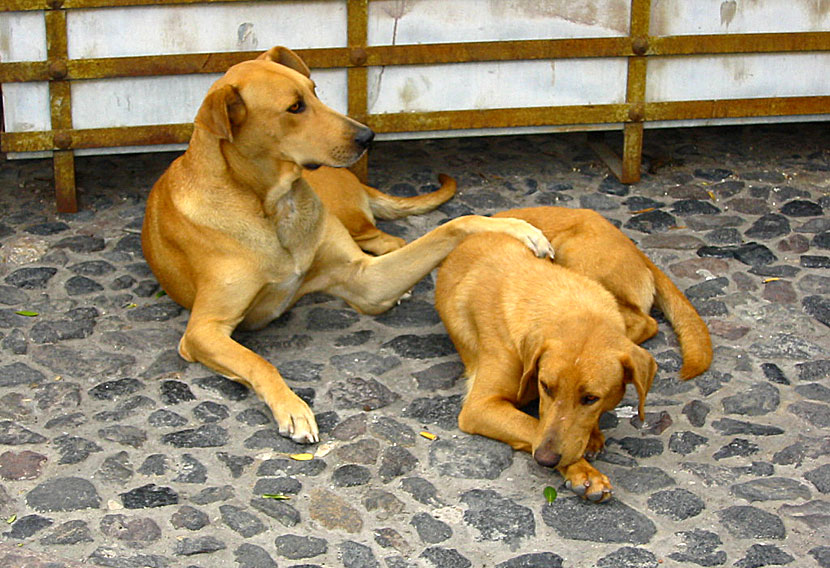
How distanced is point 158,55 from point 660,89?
10.0ft

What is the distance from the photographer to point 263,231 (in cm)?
580

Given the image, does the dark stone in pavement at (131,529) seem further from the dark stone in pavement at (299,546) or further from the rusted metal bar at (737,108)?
the rusted metal bar at (737,108)

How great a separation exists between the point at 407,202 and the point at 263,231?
1.53 m

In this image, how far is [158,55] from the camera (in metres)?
6.93

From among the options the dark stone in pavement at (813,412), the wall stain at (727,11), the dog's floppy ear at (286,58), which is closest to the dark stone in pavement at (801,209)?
the wall stain at (727,11)

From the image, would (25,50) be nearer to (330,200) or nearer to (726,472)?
(330,200)

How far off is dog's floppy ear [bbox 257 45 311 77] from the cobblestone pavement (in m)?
→ 1.25

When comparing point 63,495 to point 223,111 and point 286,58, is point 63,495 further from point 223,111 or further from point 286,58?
point 286,58

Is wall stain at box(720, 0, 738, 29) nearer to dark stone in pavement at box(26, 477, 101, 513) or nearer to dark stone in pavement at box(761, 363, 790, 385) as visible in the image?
dark stone in pavement at box(761, 363, 790, 385)

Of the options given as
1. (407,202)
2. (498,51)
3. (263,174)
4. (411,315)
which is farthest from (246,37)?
(411,315)

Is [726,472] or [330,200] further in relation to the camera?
[330,200]

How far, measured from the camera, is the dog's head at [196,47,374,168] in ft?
17.5

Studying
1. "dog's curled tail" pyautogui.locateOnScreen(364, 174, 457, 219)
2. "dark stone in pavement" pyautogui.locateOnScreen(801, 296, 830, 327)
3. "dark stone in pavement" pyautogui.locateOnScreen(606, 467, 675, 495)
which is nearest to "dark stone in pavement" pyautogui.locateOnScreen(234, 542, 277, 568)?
"dark stone in pavement" pyautogui.locateOnScreen(606, 467, 675, 495)

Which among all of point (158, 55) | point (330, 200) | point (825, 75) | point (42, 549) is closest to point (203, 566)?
point (42, 549)
